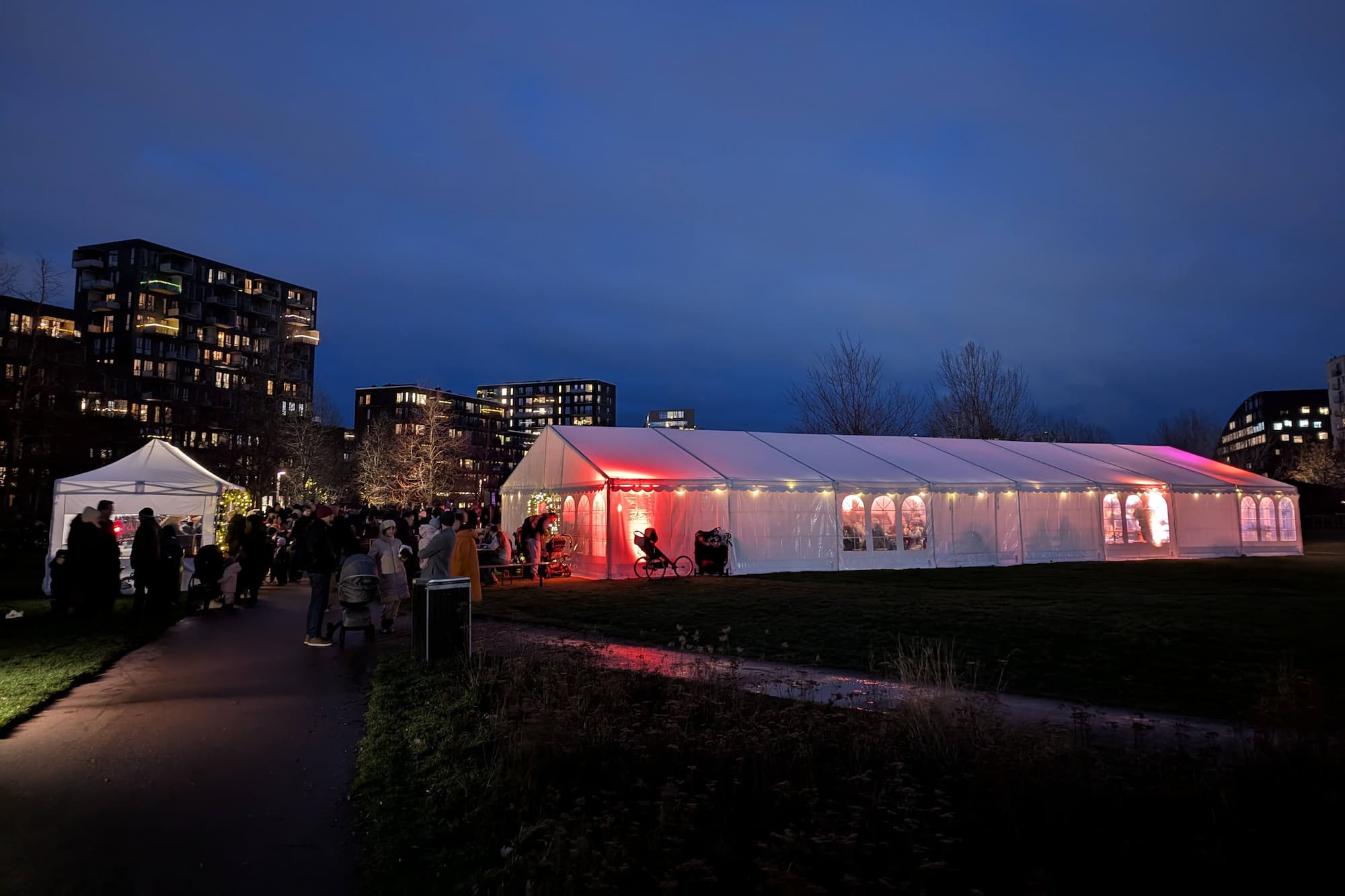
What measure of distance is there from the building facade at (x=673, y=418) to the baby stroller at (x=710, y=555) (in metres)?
34.5

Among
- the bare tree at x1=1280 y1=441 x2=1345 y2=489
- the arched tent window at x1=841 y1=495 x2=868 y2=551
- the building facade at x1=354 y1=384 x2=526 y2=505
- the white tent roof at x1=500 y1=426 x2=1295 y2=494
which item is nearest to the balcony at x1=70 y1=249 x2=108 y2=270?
the building facade at x1=354 y1=384 x2=526 y2=505

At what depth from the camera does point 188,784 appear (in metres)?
4.99

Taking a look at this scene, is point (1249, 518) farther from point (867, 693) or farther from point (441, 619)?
point (441, 619)

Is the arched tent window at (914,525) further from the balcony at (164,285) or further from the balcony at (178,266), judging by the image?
the balcony at (178,266)

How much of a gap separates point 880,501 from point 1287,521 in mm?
15601

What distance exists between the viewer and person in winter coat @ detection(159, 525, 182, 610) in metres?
13.1

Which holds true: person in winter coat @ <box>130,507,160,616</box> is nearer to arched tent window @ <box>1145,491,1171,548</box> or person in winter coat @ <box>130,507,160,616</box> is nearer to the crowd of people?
the crowd of people

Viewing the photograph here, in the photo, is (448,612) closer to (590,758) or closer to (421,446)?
(590,758)

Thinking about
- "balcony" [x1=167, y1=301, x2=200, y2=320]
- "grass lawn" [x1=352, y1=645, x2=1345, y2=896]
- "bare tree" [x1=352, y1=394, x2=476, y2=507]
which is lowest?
"grass lawn" [x1=352, y1=645, x2=1345, y2=896]

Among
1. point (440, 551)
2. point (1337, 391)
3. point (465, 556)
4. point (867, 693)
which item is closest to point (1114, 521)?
point (867, 693)

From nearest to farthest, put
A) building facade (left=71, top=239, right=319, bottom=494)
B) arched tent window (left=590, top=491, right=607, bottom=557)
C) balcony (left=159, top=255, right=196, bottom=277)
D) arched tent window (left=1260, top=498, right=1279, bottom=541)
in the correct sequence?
arched tent window (left=590, top=491, right=607, bottom=557)
arched tent window (left=1260, top=498, right=1279, bottom=541)
building facade (left=71, top=239, right=319, bottom=494)
balcony (left=159, top=255, right=196, bottom=277)

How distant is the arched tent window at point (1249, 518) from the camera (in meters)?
25.7

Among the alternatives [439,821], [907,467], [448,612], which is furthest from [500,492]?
[439,821]

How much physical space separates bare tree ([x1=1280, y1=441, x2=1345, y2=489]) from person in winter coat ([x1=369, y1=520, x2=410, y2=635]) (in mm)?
69868
